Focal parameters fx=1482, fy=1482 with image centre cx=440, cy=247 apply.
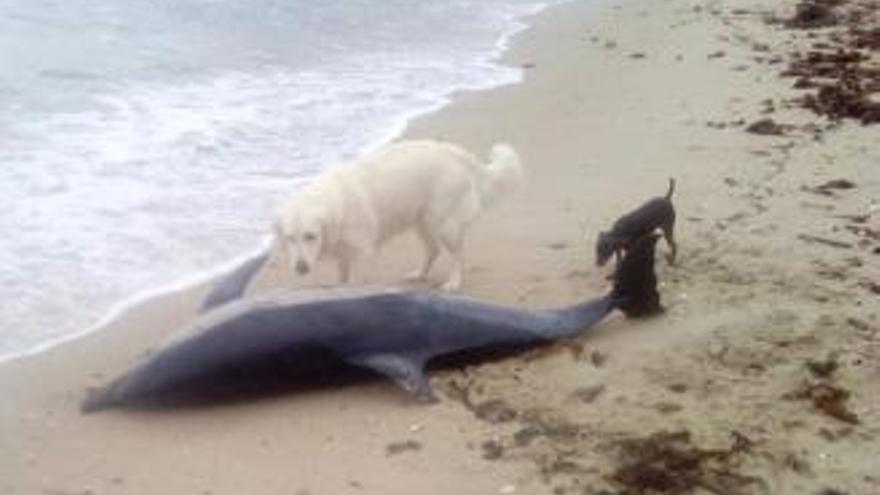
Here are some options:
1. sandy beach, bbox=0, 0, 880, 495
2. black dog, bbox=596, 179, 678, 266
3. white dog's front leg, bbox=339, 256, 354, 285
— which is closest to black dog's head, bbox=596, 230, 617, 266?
black dog, bbox=596, 179, 678, 266

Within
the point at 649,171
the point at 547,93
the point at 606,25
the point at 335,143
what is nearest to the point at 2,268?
the point at 335,143

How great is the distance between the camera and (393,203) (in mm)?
6848

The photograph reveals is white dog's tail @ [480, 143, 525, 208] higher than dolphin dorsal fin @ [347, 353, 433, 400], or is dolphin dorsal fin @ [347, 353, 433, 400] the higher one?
white dog's tail @ [480, 143, 525, 208]

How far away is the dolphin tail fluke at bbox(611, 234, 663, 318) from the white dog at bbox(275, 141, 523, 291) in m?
1.00

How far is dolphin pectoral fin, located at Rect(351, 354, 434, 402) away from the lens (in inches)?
222

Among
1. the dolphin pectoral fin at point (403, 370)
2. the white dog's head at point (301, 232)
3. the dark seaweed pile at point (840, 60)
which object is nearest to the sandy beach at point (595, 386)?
the dolphin pectoral fin at point (403, 370)

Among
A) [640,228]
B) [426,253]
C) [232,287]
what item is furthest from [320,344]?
[640,228]

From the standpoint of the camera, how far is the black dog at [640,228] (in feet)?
22.9

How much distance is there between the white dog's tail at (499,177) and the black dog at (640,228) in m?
0.55

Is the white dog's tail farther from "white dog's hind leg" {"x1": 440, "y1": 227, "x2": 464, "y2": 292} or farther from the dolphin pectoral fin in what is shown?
the dolphin pectoral fin

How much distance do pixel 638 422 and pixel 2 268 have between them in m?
3.26

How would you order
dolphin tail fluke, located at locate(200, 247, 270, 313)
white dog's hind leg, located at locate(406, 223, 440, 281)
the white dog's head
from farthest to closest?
white dog's hind leg, located at locate(406, 223, 440, 281) < the white dog's head < dolphin tail fluke, located at locate(200, 247, 270, 313)

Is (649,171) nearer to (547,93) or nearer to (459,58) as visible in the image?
(547,93)

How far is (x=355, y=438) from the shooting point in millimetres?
5391
